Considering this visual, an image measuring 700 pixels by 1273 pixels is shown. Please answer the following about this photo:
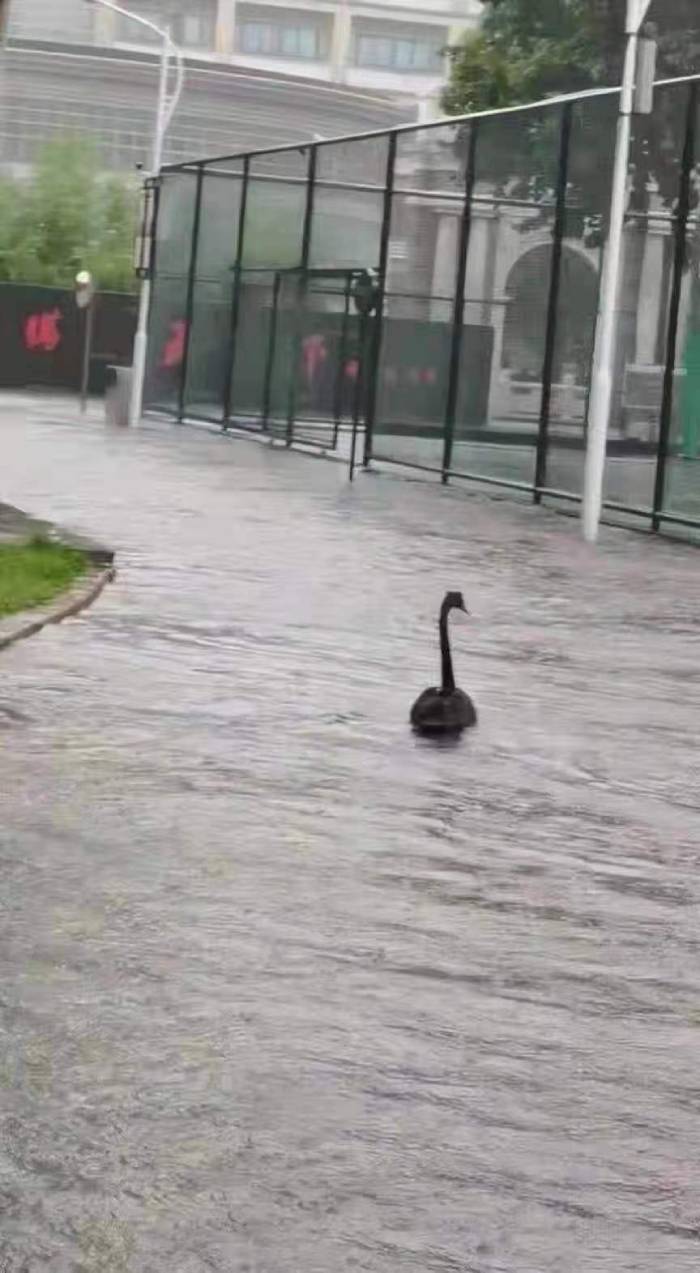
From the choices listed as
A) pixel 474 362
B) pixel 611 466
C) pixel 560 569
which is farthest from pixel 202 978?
pixel 474 362

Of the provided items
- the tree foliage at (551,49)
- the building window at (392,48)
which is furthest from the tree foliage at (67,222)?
the building window at (392,48)

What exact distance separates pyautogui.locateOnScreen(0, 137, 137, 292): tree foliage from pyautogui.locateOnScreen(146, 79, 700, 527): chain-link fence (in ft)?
83.5

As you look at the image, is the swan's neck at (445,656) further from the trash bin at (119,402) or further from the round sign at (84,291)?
the round sign at (84,291)

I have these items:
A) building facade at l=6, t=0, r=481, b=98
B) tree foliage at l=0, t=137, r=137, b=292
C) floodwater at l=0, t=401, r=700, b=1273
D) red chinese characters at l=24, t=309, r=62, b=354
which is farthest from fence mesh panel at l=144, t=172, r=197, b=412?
building facade at l=6, t=0, r=481, b=98

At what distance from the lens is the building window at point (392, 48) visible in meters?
96.8

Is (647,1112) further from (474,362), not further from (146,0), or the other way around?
(146,0)

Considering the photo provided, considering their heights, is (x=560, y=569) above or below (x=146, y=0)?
below

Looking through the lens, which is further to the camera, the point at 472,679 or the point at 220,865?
the point at 472,679

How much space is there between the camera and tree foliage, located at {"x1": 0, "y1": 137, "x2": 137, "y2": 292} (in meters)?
65.2

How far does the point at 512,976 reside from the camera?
6.63 meters

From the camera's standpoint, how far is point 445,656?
10.3 metres

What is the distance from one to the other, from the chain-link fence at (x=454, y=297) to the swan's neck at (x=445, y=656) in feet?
38.6

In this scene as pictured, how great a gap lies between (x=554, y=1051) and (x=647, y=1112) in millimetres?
439

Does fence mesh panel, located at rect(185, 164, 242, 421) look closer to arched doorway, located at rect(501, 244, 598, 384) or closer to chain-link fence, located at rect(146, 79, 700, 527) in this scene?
chain-link fence, located at rect(146, 79, 700, 527)
